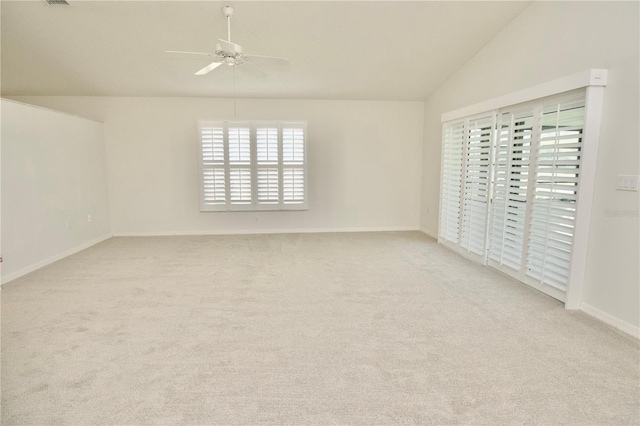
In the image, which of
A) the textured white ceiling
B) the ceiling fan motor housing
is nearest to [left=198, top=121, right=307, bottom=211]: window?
the textured white ceiling

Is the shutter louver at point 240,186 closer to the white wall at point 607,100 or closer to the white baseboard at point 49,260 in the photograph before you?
the white baseboard at point 49,260

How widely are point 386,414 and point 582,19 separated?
139 inches

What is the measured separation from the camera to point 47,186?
4371mm

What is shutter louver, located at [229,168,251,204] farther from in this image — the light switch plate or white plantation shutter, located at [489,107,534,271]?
the light switch plate

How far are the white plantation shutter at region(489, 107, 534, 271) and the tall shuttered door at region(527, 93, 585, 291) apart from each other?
0.57ft

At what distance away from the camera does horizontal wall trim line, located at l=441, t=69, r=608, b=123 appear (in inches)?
106

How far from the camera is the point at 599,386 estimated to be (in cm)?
192

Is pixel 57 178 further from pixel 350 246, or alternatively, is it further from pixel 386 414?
pixel 386 414

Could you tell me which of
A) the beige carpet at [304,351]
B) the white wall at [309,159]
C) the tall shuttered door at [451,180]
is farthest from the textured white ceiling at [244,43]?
the beige carpet at [304,351]

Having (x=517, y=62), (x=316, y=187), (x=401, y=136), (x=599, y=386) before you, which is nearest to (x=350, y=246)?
(x=316, y=187)

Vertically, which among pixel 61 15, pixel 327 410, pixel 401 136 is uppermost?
pixel 61 15

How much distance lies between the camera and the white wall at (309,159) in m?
5.85

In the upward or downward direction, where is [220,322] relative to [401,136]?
downward

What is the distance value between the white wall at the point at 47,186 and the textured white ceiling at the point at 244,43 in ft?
2.61
